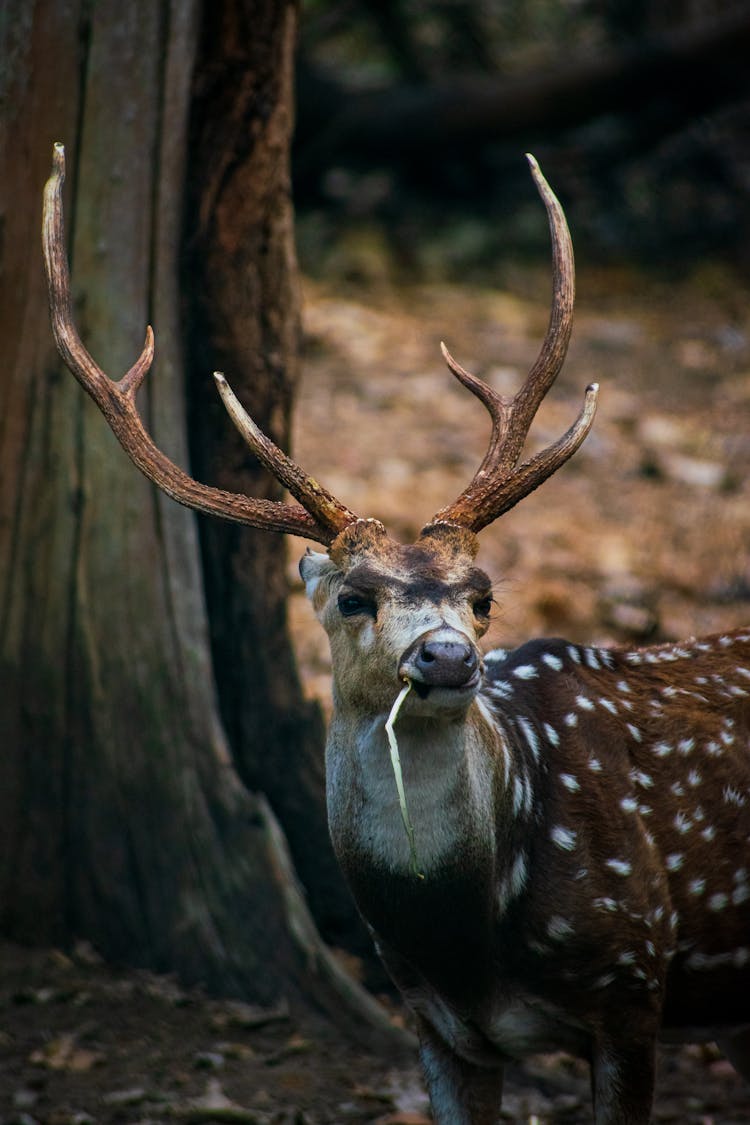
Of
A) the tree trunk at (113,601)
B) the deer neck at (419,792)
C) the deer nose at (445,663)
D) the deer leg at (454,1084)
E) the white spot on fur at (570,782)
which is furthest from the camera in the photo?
the tree trunk at (113,601)

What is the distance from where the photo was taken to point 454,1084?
3.78 meters

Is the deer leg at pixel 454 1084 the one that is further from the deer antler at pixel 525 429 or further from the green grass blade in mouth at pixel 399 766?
the deer antler at pixel 525 429

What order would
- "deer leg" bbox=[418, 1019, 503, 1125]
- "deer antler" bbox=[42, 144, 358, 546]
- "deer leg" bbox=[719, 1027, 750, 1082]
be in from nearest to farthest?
"deer antler" bbox=[42, 144, 358, 546] → "deer leg" bbox=[418, 1019, 503, 1125] → "deer leg" bbox=[719, 1027, 750, 1082]

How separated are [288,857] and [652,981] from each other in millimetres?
1531

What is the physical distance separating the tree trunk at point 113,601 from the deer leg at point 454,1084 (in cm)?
74

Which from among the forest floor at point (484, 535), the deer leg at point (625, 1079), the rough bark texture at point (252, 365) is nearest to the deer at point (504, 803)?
the deer leg at point (625, 1079)

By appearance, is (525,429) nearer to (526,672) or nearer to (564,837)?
(526,672)

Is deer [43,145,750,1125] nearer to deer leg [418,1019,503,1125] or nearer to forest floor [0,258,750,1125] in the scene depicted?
deer leg [418,1019,503,1125]

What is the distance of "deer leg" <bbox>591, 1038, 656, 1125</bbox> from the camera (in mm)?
3504

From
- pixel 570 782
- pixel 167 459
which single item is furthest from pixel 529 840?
pixel 167 459

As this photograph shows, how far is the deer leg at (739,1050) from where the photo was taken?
4152 millimetres

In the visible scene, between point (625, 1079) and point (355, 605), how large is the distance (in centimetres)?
140

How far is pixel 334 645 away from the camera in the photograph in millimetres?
3516

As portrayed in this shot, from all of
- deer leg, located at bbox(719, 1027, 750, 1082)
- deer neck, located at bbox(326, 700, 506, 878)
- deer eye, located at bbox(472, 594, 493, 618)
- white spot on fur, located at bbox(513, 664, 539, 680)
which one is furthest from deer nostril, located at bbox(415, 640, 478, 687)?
deer leg, located at bbox(719, 1027, 750, 1082)
